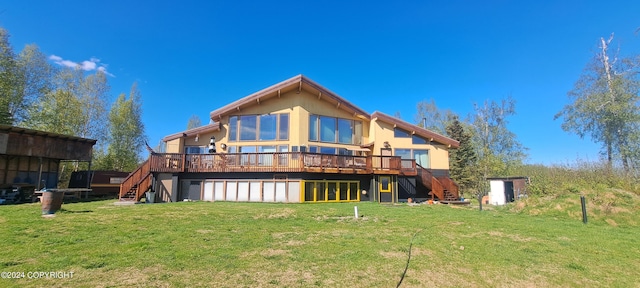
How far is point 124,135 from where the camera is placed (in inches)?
1195

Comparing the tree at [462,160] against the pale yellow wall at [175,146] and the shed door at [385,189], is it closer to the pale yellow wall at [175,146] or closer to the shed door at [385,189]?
the shed door at [385,189]

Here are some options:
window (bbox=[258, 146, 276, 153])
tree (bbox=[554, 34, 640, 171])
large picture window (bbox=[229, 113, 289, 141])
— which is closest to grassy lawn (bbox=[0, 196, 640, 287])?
window (bbox=[258, 146, 276, 153])

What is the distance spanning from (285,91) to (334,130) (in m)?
→ 4.25

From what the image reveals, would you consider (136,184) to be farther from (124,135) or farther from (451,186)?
(451,186)

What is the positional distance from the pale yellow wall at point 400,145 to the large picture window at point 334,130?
1.29 meters

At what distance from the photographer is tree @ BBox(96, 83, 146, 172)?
29266 mm

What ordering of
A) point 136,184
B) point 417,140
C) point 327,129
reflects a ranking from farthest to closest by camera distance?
1. point 417,140
2. point 327,129
3. point 136,184

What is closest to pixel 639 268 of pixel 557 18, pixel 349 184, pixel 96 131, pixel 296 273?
pixel 296 273

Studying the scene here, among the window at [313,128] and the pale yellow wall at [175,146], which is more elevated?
the window at [313,128]

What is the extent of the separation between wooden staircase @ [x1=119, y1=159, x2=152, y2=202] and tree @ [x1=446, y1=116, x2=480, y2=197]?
87.2ft

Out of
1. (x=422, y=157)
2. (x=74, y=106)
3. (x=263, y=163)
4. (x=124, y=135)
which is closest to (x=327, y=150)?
(x=263, y=163)

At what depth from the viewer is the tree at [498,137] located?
108 feet

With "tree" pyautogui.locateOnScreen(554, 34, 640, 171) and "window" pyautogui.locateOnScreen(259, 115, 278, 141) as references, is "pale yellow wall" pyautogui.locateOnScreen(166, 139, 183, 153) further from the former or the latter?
"tree" pyautogui.locateOnScreen(554, 34, 640, 171)

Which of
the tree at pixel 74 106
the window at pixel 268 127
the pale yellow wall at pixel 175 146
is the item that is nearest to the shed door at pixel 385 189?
the window at pixel 268 127
